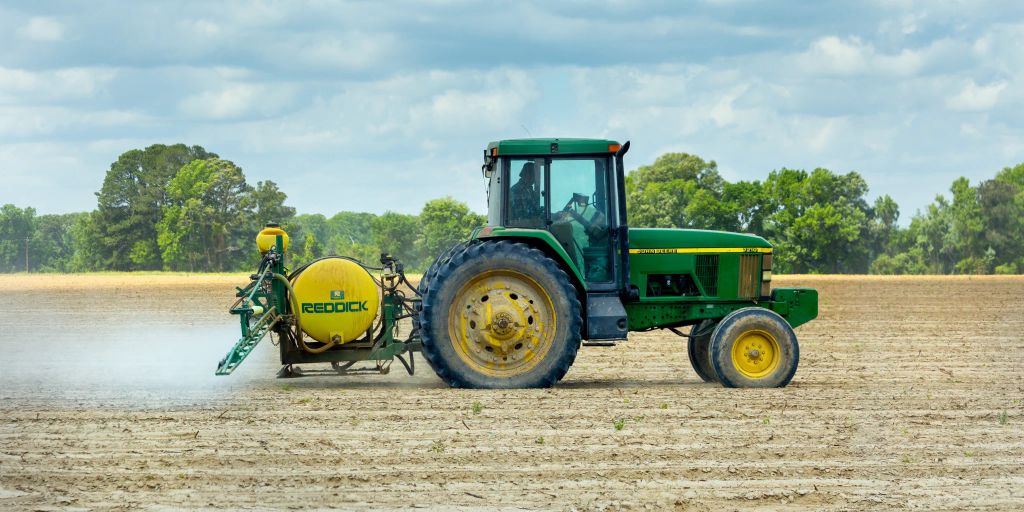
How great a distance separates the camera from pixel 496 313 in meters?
11.2

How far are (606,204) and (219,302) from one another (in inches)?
828

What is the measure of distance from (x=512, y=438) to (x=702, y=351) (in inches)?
178

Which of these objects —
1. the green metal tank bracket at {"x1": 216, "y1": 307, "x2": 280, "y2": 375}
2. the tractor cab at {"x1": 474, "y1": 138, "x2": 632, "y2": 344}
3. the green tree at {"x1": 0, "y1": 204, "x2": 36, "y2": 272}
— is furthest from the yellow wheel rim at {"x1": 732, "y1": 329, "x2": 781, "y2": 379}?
the green tree at {"x1": 0, "y1": 204, "x2": 36, "y2": 272}

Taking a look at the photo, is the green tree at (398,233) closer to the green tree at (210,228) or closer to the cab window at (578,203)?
the green tree at (210,228)

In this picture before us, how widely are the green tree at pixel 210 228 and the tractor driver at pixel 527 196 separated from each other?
5556cm

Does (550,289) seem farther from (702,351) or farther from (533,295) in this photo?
(702,351)

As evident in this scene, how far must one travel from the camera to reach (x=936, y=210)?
88.3m

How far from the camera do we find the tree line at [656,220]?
65.9 metres

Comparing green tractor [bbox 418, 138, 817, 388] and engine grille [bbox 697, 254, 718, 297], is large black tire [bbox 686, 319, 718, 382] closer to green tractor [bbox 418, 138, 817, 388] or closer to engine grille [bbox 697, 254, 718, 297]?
engine grille [bbox 697, 254, 718, 297]

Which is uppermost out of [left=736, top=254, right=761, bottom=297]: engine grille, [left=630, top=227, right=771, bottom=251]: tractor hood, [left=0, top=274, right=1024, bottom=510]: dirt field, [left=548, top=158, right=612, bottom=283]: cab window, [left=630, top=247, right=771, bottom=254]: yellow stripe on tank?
[left=548, top=158, right=612, bottom=283]: cab window

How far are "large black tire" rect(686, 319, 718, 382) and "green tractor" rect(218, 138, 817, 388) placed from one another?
381 millimetres

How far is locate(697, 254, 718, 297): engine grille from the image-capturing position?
12.2 meters

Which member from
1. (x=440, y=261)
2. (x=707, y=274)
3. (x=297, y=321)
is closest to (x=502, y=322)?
(x=440, y=261)

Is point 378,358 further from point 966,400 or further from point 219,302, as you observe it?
Answer: point 219,302
